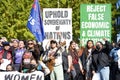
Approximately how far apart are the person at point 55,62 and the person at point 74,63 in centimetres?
141

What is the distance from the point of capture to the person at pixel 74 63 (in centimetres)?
1806

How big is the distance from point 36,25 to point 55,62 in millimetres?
3230

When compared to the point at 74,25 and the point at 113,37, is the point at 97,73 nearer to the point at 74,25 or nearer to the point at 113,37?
the point at 74,25

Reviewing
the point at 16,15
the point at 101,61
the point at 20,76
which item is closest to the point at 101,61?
the point at 101,61

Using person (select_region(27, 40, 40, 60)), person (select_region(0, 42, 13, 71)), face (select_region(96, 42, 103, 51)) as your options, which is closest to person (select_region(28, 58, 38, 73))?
person (select_region(0, 42, 13, 71))

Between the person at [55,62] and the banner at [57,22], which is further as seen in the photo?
the banner at [57,22]

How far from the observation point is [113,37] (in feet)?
155

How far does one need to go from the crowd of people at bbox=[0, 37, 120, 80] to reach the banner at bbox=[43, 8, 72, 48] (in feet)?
2.78

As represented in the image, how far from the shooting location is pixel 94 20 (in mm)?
19906

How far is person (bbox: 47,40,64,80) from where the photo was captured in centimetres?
1631

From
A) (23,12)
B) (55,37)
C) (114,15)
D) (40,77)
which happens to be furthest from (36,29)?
(114,15)

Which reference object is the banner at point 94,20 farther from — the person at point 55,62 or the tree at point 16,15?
the tree at point 16,15

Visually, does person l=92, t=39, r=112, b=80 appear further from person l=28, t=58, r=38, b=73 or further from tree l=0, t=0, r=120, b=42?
tree l=0, t=0, r=120, b=42

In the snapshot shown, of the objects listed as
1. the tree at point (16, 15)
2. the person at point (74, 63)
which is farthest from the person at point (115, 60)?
the tree at point (16, 15)
